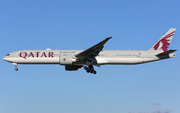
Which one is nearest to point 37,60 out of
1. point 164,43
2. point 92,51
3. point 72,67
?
point 72,67

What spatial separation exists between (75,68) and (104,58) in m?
5.86

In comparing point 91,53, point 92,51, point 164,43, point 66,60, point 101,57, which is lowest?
point 66,60

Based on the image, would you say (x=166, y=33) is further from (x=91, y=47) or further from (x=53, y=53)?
(x=53, y=53)

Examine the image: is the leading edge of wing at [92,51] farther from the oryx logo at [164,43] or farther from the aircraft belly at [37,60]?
the oryx logo at [164,43]

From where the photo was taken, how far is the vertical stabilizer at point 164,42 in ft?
145

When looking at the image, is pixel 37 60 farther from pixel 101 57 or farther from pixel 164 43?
pixel 164 43

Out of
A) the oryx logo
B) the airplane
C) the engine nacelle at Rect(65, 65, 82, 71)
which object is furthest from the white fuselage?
the engine nacelle at Rect(65, 65, 82, 71)

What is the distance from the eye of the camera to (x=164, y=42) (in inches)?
1756

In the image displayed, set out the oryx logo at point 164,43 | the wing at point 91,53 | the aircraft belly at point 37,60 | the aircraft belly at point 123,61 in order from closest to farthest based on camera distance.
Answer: the wing at point 91,53, the aircraft belly at point 123,61, the aircraft belly at point 37,60, the oryx logo at point 164,43

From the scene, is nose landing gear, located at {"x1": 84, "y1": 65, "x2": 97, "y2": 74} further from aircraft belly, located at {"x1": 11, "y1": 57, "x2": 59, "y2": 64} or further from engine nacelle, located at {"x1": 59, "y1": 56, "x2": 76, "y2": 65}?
aircraft belly, located at {"x1": 11, "y1": 57, "x2": 59, "y2": 64}

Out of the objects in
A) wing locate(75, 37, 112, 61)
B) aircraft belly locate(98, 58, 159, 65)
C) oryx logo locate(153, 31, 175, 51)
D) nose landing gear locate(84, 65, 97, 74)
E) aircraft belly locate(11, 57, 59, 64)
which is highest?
oryx logo locate(153, 31, 175, 51)

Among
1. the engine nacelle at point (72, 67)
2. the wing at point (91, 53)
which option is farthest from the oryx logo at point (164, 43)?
the engine nacelle at point (72, 67)

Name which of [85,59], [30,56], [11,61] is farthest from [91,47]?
[11,61]

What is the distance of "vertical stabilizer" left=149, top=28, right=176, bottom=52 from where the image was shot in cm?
4434
